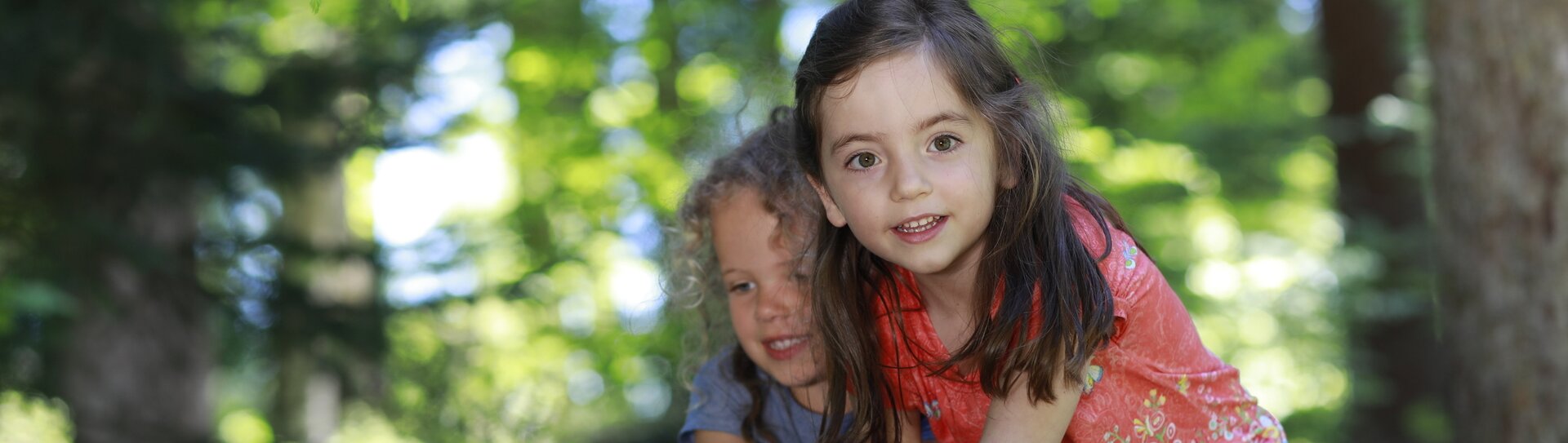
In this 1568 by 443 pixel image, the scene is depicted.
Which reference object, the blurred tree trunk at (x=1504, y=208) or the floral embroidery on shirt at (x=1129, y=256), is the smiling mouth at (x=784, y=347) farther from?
the blurred tree trunk at (x=1504, y=208)

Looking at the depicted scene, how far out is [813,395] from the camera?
→ 2.38m

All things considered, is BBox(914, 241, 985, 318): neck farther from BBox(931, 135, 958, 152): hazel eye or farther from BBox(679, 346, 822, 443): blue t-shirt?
BBox(679, 346, 822, 443): blue t-shirt

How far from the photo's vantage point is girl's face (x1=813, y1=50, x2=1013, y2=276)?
175 cm

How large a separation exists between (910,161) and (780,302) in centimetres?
59

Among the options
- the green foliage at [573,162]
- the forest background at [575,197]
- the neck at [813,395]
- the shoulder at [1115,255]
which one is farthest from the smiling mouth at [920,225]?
the green foliage at [573,162]

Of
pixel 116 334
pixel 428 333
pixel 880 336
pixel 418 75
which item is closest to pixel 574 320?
pixel 428 333

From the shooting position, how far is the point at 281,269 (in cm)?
629

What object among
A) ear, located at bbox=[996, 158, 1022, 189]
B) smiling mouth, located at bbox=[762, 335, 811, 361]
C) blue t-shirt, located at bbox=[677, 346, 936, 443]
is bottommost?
blue t-shirt, located at bbox=[677, 346, 936, 443]

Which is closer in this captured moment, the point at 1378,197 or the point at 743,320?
the point at 743,320

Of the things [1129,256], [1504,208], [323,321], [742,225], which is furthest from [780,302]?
[323,321]

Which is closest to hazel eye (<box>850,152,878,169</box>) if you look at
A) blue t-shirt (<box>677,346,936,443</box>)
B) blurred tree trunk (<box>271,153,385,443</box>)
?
blue t-shirt (<box>677,346,936,443</box>)

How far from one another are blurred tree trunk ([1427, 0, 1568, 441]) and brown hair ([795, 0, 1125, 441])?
239 cm

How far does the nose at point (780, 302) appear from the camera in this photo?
2.26 m

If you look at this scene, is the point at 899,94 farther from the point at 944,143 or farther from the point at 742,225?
the point at 742,225
